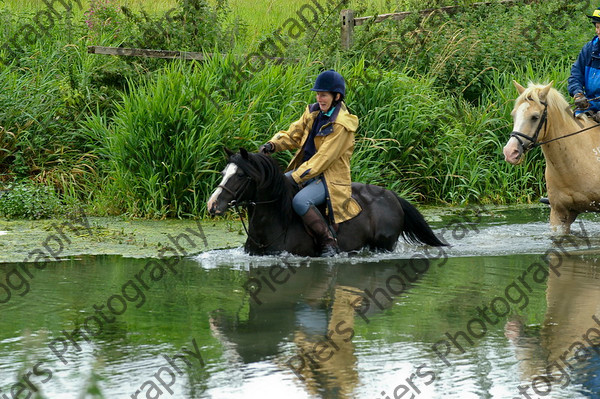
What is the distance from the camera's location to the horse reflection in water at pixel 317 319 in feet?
17.2

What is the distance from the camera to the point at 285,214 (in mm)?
8695

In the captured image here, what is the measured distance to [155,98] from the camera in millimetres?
11250

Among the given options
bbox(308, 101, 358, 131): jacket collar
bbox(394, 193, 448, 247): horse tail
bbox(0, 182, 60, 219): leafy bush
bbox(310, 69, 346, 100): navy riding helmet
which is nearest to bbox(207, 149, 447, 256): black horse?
bbox(394, 193, 448, 247): horse tail

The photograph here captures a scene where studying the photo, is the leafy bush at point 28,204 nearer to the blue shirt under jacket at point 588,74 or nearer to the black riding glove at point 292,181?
the black riding glove at point 292,181

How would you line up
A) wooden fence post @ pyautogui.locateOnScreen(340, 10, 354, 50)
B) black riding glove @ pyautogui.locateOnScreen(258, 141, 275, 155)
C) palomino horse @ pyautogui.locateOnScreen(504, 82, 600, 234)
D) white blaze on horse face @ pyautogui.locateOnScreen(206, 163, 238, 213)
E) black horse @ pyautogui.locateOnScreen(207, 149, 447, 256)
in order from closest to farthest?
white blaze on horse face @ pyautogui.locateOnScreen(206, 163, 238, 213) → black horse @ pyautogui.locateOnScreen(207, 149, 447, 256) → black riding glove @ pyautogui.locateOnScreen(258, 141, 275, 155) → palomino horse @ pyautogui.locateOnScreen(504, 82, 600, 234) → wooden fence post @ pyautogui.locateOnScreen(340, 10, 354, 50)

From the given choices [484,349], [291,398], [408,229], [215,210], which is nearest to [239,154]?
[215,210]

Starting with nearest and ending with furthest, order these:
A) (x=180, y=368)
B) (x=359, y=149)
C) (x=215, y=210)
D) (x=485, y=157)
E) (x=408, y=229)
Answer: (x=180, y=368), (x=215, y=210), (x=408, y=229), (x=359, y=149), (x=485, y=157)

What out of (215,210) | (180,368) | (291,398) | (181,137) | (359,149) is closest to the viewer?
(291,398)

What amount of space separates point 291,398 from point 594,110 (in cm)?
609

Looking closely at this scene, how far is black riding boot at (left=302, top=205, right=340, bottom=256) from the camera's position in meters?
8.66

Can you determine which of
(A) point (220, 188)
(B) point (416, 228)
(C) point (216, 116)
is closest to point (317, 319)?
(A) point (220, 188)

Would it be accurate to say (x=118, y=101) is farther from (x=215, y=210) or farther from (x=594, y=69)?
(x=594, y=69)

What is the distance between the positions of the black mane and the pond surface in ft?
1.75

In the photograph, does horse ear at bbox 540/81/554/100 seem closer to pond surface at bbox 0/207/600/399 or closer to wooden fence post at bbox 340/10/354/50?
pond surface at bbox 0/207/600/399
